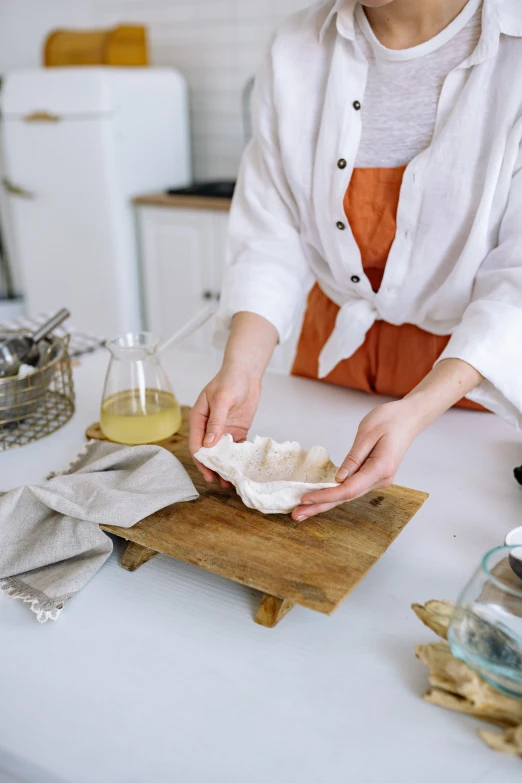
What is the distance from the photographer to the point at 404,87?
1.05 m

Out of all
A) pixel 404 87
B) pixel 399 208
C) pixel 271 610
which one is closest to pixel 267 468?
pixel 271 610

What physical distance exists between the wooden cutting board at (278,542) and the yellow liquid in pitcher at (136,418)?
18 cm

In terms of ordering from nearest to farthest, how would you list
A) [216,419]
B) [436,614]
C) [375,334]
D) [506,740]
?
[506,740]
[436,614]
[216,419]
[375,334]

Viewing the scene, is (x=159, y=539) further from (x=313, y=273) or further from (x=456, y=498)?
(x=313, y=273)

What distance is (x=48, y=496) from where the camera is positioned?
2.56ft

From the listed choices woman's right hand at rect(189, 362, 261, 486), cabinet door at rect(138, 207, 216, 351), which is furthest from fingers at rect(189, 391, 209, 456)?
cabinet door at rect(138, 207, 216, 351)

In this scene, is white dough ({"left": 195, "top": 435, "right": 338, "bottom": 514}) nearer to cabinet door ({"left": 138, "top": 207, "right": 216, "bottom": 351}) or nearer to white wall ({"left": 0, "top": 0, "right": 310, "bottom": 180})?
cabinet door ({"left": 138, "top": 207, "right": 216, "bottom": 351})

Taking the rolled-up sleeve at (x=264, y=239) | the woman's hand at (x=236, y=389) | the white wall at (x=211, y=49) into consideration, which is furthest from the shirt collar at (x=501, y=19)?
the white wall at (x=211, y=49)

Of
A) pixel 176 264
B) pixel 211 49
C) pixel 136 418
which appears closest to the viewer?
pixel 136 418

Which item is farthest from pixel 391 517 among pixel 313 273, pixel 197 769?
pixel 313 273

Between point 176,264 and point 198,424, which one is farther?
point 176,264

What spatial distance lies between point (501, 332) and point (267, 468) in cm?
33

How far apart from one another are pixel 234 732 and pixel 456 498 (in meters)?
0.44

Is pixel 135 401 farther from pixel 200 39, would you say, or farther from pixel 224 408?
pixel 200 39
